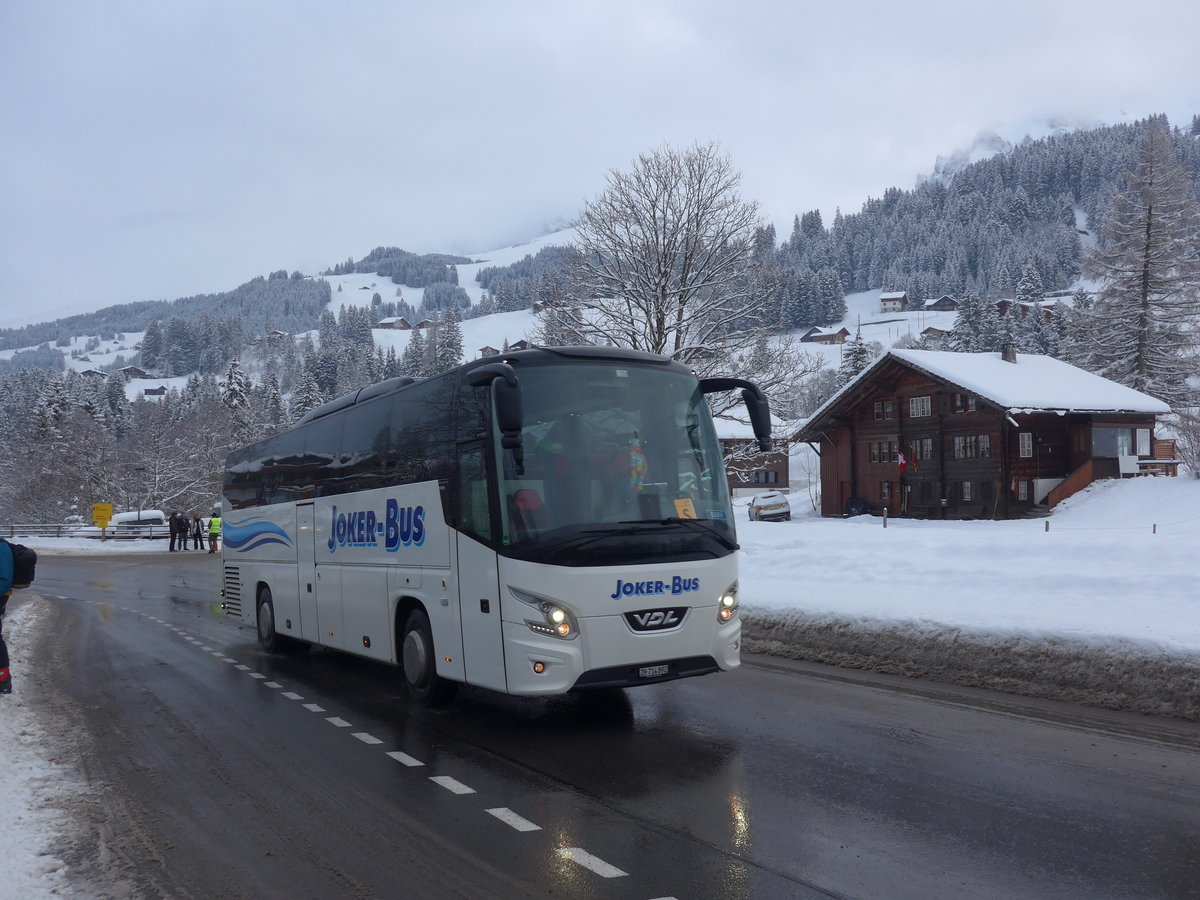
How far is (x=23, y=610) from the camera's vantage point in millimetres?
21609

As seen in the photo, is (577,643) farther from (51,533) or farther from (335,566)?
(51,533)

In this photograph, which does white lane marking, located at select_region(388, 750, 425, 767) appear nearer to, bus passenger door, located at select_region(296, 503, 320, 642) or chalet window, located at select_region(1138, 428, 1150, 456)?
bus passenger door, located at select_region(296, 503, 320, 642)

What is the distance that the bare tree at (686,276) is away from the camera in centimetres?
2820

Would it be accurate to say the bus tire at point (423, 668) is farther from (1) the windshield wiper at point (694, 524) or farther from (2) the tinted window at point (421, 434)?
(1) the windshield wiper at point (694, 524)

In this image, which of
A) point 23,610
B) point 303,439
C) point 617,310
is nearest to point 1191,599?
point 303,439

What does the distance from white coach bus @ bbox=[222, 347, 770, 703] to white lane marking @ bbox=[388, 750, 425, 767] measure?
91cm

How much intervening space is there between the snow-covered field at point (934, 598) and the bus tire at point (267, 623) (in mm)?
3161

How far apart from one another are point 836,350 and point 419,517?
163517 mm

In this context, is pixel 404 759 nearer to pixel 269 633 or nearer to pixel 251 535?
pixel 269 633

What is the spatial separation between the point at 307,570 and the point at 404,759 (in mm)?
5687

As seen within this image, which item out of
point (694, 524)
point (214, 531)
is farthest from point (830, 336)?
point (694, 524)

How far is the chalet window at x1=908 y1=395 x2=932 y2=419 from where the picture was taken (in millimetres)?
48484

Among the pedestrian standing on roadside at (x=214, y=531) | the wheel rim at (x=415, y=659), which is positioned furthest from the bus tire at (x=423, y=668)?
the pedestrian standing on roadside at (x=214, y=531)

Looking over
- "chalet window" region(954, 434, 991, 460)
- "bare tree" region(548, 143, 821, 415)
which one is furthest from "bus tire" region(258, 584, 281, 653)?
"chalet window" region(954, 434, 991, 460)
